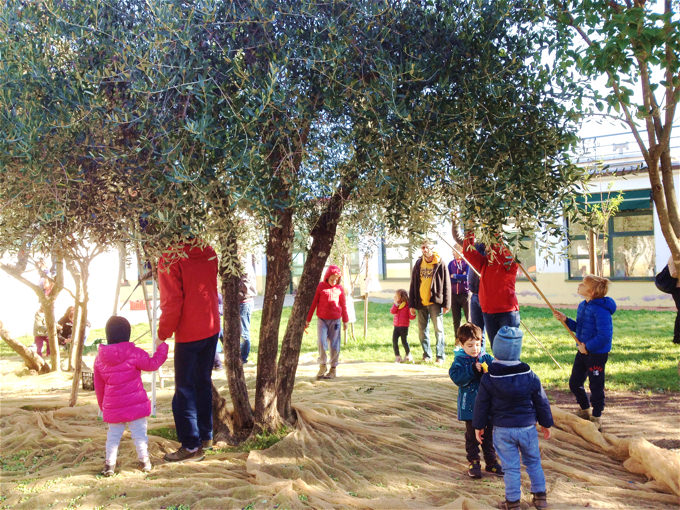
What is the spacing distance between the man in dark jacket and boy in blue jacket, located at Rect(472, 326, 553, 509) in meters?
5.79

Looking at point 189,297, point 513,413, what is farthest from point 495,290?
point 189,297

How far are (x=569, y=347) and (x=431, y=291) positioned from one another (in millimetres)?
3340

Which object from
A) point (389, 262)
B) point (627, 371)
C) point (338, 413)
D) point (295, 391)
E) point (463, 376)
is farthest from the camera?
point (389, 262)

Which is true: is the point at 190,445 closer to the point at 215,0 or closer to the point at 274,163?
the point at 274,163

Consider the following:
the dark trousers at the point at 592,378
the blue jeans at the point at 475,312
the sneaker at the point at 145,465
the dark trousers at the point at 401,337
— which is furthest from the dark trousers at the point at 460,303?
the sneaker at the point at 145,465

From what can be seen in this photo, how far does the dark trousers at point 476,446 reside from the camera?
5.09 m

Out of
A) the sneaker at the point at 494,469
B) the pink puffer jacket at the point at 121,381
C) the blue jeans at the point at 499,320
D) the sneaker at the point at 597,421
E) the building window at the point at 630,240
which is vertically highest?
the building window at the point at 630,240

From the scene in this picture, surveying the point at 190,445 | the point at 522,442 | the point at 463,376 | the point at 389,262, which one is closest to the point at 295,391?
the point at 190,445

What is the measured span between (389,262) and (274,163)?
62.3ft

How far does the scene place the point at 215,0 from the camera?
4.02 m

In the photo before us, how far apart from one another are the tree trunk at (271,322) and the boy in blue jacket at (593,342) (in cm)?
321

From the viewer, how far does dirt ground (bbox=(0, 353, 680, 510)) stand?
4.49 metres

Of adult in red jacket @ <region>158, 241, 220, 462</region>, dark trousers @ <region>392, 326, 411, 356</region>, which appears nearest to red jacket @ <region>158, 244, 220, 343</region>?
adult in red jacket @ <region>158, 241, 220, 462</region>

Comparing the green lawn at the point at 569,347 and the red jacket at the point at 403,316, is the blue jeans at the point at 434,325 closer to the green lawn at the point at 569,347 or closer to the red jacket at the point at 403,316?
Result: the red jacket at the point at 403,316
